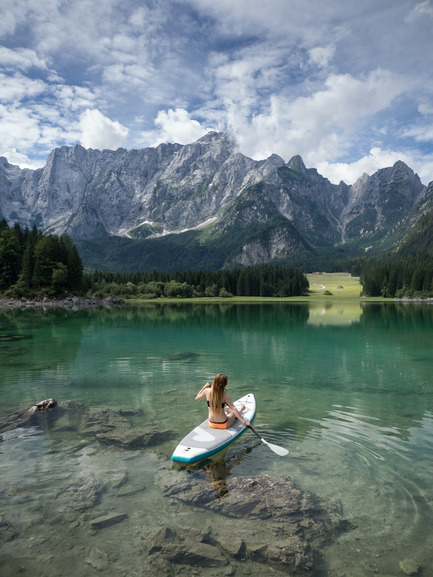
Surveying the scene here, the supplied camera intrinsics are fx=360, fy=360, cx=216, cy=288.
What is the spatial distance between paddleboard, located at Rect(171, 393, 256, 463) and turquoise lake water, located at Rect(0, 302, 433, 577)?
65 cm

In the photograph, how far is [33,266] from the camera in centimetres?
12662

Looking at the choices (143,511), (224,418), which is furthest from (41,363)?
(143,511)

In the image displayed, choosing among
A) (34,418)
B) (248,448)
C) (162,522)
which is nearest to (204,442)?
(248,448)

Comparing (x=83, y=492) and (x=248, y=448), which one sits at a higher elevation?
(x=83, y=492)


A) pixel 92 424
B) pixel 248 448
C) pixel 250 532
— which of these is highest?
pixel 250 532

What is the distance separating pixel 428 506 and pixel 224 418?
7761 millimetres

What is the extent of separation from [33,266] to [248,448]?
427 feet

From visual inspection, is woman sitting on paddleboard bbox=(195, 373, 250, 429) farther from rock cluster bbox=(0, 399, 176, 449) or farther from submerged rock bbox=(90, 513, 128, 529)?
submerged rock bbox=(90, 513, 128, 529)

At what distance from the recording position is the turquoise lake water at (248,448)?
357 inches

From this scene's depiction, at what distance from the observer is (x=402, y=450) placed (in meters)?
15.3

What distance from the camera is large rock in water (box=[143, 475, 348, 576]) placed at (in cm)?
852

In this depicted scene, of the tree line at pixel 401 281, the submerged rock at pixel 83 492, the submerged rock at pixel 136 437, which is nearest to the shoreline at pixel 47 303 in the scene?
the submerged rock at pixel 136 437

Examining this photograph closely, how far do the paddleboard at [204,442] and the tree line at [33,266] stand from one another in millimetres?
123484

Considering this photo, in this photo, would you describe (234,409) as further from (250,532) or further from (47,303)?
(47,303)
